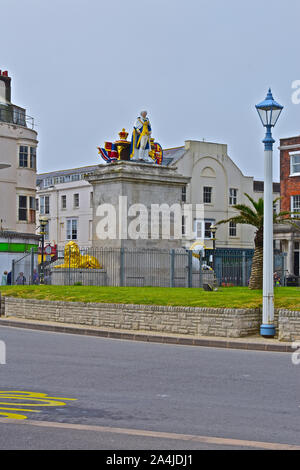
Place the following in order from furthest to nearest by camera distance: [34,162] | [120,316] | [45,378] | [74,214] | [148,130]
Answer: [74,214] → [34,162] → [148,130] → [120,316] → [45,378]

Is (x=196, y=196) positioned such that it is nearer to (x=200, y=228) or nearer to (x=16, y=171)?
(x=200, y=228)

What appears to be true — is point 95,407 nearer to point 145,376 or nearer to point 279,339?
point 145,376

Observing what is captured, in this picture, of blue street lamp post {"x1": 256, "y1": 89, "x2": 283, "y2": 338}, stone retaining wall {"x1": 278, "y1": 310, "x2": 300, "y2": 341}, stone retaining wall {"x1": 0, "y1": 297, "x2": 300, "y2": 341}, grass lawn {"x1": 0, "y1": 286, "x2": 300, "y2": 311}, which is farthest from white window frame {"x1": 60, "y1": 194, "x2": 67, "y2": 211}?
stone retaining wall {"x1": 278, "y1": 310, "x2": 300, "y2": 341}

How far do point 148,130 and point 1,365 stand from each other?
22.2 meters

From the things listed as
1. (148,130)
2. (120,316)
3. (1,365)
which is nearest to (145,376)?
(1,365)

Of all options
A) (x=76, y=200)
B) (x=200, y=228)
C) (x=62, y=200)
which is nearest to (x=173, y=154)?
(x=200, y=228)

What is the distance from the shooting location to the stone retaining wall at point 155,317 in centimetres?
1986

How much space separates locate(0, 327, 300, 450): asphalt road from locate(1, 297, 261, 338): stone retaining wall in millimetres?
1820

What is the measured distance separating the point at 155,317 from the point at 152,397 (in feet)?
33.8

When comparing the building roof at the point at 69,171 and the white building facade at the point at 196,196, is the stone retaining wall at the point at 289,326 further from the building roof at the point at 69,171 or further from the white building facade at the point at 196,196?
the building roof at the point at 69,171

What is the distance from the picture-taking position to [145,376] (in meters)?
13.4

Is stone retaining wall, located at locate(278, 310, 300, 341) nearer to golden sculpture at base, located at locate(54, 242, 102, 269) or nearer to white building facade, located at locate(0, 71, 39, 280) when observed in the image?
golden sculpture at base, located at locate(54, 242, 102, 269)

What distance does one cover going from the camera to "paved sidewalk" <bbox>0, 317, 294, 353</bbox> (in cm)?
1838

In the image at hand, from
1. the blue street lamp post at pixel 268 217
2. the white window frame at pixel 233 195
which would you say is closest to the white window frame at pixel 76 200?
the white window frame at pixel 233 195
